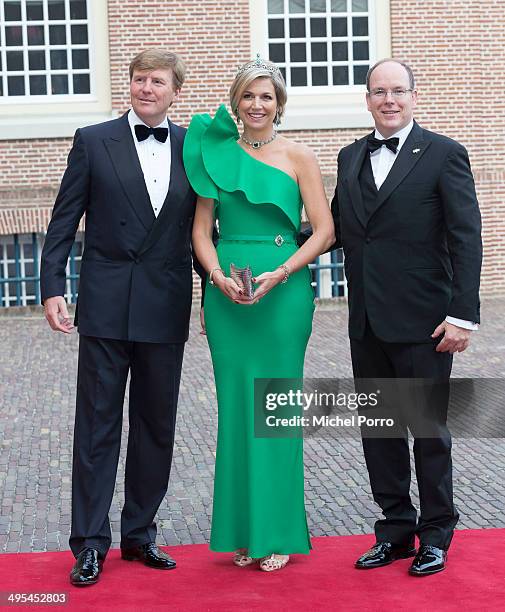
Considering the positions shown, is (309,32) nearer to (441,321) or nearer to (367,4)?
(367,4)

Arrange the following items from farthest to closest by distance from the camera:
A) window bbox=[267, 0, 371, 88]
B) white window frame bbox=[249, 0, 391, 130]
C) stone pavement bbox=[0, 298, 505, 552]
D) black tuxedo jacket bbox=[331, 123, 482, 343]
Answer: window bbox=[267, 0, 371, 88], white window frame bbox=[249, 0, 391, 130], stone pavement bbox=[0, 298, 505, 552], black tuxedo jacket bbox=[331, 123, 482, 343]

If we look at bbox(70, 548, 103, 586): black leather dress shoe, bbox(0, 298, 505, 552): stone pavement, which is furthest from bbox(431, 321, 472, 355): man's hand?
bbox(70, 548, 103, 586): black leather dress shoe

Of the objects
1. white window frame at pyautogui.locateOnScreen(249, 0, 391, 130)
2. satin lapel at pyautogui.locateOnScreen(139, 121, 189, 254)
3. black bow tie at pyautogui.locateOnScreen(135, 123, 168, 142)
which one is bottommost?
Answer: satin lapel at pyautogui.locateOnScreen(139, 121, 189, 254)

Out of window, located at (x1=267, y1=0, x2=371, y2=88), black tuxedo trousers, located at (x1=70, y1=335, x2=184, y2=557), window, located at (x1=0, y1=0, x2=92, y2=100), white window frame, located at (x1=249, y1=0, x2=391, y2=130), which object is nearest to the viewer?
black tuxedo trousers, located at (x1=70, y1=335, x2=184, y2=557)

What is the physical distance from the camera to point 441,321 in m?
4.71

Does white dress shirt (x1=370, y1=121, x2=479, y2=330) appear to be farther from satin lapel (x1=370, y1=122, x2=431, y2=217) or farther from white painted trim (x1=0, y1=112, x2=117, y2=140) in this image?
white painted trim (x1=0, y1=112, x2=117, y2=140)

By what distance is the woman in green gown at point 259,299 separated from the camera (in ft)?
15.6

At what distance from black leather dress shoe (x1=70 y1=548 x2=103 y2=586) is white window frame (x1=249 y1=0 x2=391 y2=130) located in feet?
36.7

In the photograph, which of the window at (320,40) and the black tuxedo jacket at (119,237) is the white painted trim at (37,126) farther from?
the black tuxedo jacket at (119,237)

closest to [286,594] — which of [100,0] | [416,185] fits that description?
[416,185]

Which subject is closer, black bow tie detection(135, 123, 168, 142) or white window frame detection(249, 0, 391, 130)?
black bow tie detection(135, 123, 168, 142)

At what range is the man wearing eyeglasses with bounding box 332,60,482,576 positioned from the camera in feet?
15.0

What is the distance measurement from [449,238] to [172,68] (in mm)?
1334

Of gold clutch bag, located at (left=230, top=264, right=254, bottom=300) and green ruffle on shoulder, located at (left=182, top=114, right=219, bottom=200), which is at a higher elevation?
green ruffle on shoulder, located at (left=182, top=114, right=219, bottom=200)
